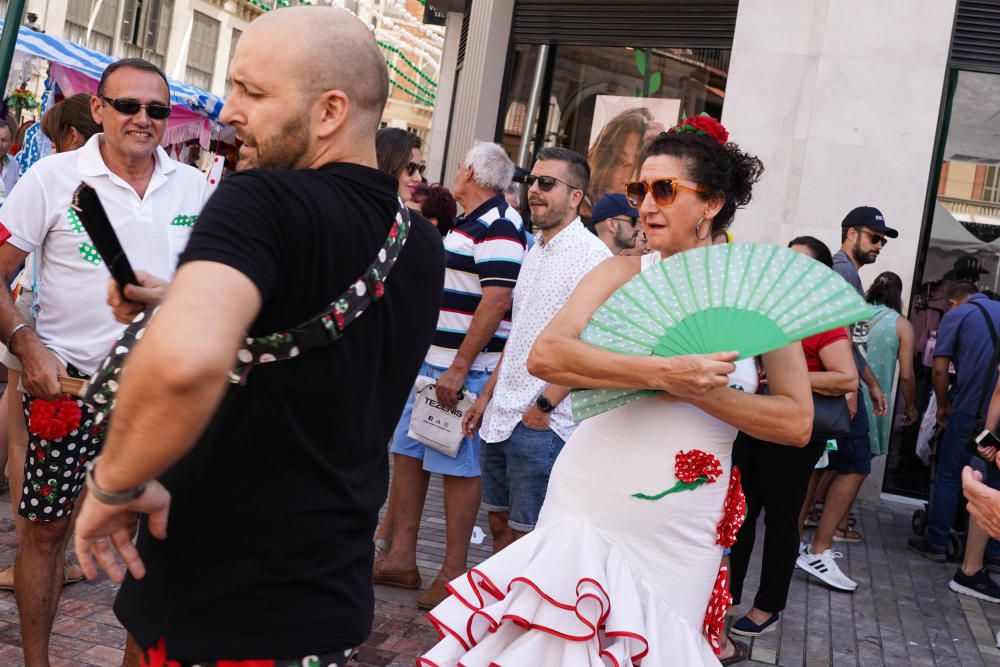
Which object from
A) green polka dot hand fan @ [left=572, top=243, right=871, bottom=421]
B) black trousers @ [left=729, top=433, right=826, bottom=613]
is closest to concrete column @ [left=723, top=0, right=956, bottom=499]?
black trousers @ [left=729, top=433, right=826, bottom=613]

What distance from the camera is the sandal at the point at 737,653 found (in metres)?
5.33

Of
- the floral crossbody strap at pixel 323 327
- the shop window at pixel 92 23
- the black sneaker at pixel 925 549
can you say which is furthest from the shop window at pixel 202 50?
the floral crossbody strap at pixel 323 327

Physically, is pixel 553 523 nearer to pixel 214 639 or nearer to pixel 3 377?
pixel 214 639

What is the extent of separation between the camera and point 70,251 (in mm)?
3803

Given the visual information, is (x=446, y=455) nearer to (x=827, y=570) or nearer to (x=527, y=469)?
(x=527, y=469)

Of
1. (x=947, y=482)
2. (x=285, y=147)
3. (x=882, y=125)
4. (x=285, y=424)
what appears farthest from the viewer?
(x=882, y=125)

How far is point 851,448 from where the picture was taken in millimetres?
7473

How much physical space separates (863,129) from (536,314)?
18.5 ft

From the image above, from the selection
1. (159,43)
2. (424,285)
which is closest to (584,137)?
(424,285)

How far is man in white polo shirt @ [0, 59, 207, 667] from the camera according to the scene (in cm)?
372

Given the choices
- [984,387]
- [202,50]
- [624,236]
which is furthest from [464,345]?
[202,50]

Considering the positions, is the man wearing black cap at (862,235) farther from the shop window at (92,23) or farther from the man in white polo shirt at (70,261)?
the shop window at (92,23)

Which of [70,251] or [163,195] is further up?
[163,195]

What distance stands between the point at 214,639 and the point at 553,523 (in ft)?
5.20
